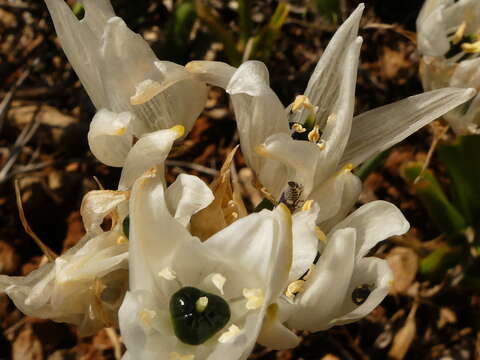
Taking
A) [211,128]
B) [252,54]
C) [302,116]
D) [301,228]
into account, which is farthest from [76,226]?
[301,228]

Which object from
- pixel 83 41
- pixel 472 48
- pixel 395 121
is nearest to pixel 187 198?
pixel 83 41

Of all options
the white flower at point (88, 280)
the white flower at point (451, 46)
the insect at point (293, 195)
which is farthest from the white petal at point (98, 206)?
the white flower at point (451, 46)

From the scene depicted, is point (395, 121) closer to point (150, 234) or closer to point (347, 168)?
point (347, 168)

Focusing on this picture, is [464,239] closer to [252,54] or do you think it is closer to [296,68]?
[252,54]

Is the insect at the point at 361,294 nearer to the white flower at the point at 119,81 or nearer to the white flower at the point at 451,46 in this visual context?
the white flower at the point at 119,81

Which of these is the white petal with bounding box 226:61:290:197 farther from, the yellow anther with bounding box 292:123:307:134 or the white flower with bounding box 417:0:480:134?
the white flower with bounding box 417:0:480:134
